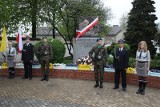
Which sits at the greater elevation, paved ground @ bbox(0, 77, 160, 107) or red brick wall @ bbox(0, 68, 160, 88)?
red brick wall @ bbox(0, 68, 160, 88)

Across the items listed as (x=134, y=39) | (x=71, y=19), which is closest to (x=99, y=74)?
(x=134, y=39)

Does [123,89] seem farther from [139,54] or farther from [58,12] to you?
[58,12]

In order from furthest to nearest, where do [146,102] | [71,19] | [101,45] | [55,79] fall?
[71,19] < [55,79] < [101,45] < [146,102]

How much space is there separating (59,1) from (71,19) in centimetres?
278

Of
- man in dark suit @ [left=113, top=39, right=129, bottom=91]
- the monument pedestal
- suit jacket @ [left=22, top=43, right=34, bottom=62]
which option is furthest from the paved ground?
the monument pedestal

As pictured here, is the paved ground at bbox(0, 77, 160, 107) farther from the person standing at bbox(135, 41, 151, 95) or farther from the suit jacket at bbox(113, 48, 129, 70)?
the suit jacket at bbox(113, 48, 129, 70)

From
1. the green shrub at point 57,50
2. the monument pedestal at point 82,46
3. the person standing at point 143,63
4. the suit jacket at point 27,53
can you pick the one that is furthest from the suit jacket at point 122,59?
the monument pedestal at point 82,46

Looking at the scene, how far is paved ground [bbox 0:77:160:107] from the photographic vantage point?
321 inches

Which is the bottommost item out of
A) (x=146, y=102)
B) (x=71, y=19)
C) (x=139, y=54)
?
(x=146, y=102)

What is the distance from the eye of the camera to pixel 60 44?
569 inches

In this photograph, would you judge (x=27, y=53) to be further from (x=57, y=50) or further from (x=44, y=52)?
(x=57, y=50)

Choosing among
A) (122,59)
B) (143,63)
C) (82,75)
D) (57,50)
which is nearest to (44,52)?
(82,75)

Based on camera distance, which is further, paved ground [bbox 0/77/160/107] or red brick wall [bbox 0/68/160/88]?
red brick wall [bbox 0/68/160/88]

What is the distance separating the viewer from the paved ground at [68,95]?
815 centimetres
